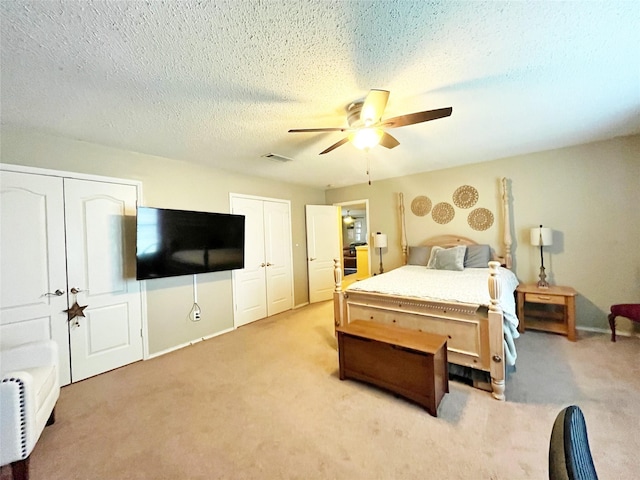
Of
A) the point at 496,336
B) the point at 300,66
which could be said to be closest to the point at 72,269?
the point at 300,66

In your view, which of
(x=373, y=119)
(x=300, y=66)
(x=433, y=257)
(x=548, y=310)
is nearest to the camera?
(x=300, y=66)

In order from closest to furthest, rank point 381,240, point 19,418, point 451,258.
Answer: point 19,418, point 451,258, point 381,240

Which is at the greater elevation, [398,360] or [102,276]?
[102,276]

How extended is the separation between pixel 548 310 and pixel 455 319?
8.05 feet

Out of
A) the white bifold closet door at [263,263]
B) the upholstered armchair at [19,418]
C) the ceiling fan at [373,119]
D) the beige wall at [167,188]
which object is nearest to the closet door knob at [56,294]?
the beige wall at [167,188]

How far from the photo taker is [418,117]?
185 centimetres

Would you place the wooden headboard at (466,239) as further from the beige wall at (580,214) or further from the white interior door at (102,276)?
the white interior door at (102,276)

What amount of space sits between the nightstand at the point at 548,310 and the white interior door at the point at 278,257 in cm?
357

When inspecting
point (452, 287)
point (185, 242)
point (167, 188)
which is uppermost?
point (167, 188)

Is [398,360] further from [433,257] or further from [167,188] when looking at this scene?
[167,188]

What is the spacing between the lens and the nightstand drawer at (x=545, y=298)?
316 cm

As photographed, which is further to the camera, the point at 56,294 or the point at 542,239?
the point at 542,239

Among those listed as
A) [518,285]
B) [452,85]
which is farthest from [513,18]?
[518,285]

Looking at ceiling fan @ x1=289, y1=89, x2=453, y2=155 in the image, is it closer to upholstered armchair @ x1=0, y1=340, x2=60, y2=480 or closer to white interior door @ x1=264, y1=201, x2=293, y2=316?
upholstered armchair @ x1=0, y1=340, x2=60, y2=480
